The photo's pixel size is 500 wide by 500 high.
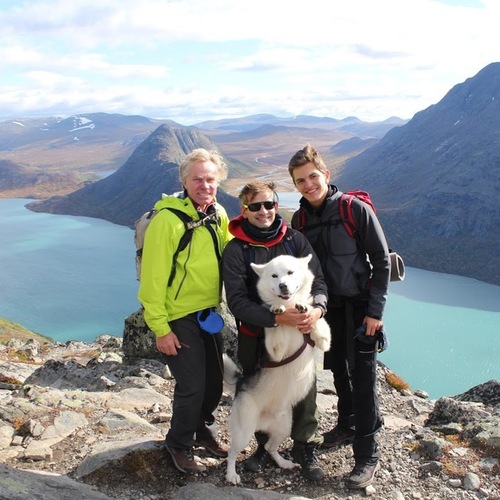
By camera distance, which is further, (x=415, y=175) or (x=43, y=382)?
(x=415, y=175)

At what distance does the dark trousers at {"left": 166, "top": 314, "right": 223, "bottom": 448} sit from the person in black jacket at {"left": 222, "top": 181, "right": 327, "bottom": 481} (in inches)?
14.0

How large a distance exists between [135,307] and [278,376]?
58.3 m

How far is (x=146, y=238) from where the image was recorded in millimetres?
4938

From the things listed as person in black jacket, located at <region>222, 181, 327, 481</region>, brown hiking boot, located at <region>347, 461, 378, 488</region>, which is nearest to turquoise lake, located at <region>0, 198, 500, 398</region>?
brown hiking boot, located at <region>347, 461, 378, 488</region>

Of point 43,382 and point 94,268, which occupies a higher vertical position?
point 43,382

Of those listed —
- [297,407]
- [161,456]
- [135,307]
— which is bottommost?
[135,307]

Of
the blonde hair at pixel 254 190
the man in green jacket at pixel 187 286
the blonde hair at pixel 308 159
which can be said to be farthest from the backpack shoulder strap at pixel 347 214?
the man in green jacket at pixel 187 286

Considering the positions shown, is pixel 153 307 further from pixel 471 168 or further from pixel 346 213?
pixel 471 168

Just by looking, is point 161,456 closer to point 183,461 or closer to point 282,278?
point 183,461

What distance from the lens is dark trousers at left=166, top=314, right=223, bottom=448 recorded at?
203 inches

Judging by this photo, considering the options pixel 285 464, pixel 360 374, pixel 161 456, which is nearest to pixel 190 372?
pixel 161 456

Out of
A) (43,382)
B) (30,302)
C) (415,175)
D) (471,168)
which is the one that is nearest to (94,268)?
(30,302)

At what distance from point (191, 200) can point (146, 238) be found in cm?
→ 62

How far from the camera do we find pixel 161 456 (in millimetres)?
5527
